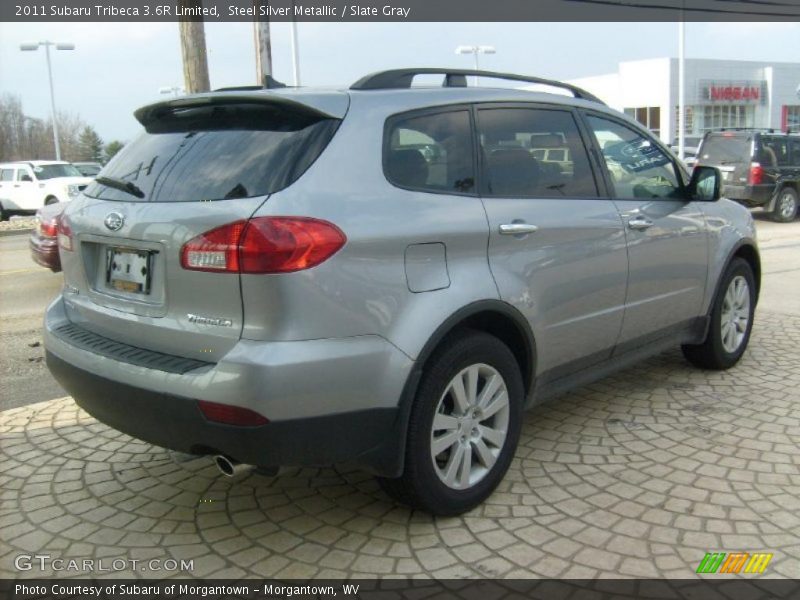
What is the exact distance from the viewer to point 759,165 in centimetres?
1461

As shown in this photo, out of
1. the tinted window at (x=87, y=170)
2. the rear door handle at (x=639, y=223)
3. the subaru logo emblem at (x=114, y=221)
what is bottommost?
the rear door handle at (x=639, y=223)

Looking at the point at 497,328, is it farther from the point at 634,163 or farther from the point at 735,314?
the point at 735,314

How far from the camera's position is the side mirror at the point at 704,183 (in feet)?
14.4

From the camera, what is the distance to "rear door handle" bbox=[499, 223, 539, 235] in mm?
3145

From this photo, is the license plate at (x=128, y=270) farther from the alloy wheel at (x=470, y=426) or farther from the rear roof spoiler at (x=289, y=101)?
the alloy wheel at (x=470, y=426)

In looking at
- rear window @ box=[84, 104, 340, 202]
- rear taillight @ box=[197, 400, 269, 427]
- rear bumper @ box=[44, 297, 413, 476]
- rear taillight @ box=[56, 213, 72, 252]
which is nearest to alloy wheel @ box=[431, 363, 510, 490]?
rear bumper @ box=[44, 297, 413, 476]

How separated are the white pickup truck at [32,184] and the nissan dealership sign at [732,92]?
114 ft

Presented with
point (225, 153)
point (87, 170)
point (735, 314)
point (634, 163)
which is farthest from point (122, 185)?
point (87, 170)

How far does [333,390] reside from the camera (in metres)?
2.55

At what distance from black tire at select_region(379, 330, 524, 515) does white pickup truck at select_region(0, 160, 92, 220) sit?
20.9 metres

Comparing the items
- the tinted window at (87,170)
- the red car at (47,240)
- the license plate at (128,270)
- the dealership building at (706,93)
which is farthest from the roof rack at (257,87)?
the dealership building at (706,93)

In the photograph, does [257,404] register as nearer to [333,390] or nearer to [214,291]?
[333,390]

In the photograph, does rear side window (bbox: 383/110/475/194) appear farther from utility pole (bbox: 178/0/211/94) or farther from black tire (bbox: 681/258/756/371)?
utility pole (bbox: 178/0/211/94)

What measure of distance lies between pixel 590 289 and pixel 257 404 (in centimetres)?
189
